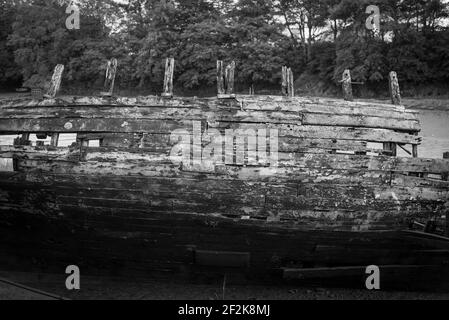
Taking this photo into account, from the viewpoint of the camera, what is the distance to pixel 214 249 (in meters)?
5.19

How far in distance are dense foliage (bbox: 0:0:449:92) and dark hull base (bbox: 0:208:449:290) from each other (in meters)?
26.6

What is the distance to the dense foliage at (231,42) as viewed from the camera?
31391mm

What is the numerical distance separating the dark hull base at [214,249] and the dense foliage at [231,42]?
26612 mm

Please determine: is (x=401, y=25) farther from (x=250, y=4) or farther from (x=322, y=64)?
(x=250, y=4)

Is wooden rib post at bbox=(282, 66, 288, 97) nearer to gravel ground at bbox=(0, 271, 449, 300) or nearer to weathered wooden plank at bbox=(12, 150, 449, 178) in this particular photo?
weathered wooden plank at bbox=(12, 150, 449, 178)

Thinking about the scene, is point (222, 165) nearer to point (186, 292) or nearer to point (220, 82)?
point (220, 82)

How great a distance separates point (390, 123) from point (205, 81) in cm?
2987

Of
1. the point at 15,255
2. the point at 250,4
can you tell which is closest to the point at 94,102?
the point at 15,255

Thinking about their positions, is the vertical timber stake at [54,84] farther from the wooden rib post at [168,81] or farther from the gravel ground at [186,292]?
the gravel ground at [186,292]

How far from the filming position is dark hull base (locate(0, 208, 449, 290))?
16.9 ft

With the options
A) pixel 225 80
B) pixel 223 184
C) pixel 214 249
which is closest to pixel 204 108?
pixel 225 80

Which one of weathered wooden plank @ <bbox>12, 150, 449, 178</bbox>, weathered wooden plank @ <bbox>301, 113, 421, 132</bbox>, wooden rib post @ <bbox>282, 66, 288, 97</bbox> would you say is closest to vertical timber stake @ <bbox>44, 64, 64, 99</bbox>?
weathered wooden plank @ <bbox>12, 150, 449, 178</bbox>

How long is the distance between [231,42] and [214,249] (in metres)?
34.3

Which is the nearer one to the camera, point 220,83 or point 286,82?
point 220,83
